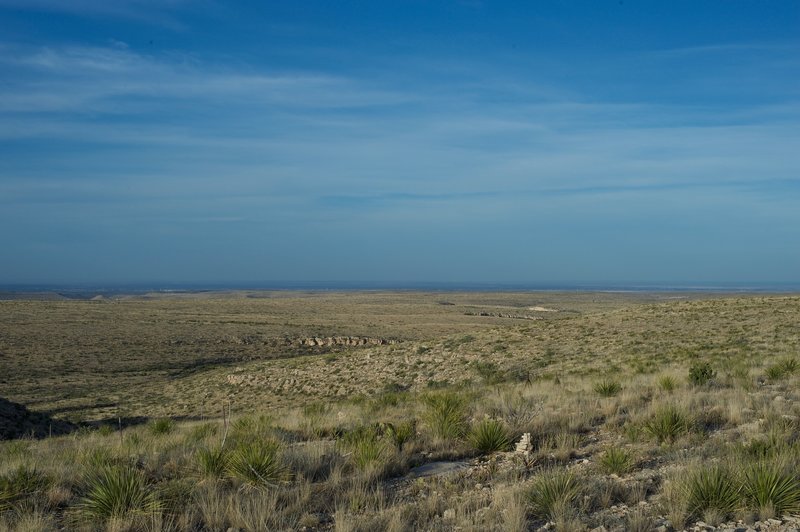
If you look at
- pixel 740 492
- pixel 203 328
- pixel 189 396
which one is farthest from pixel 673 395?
pixel 203 328

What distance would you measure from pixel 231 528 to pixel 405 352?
25660 millimetres

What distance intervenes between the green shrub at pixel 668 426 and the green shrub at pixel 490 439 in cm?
192

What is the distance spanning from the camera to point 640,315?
34.8 metres

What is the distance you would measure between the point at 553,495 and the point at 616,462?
4.87 feet

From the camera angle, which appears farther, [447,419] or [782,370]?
[782,370]

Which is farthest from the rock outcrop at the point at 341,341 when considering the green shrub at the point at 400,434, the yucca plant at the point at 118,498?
the yucca plant at the point at 118,498

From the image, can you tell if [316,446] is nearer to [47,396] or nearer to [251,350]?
[47,396]

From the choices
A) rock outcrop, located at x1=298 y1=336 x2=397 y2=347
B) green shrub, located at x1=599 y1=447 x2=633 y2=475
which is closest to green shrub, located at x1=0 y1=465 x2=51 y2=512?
green shrub, located at x1=599 y1=447 x2=633 y2=475

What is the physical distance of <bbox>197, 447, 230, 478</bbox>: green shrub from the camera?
23.5 feet

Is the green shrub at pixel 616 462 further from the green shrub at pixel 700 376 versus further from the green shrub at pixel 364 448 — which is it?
the green shrub at pixel 700 376

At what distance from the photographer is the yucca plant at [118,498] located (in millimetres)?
5936

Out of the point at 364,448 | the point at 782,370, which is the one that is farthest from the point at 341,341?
the point at 364,448

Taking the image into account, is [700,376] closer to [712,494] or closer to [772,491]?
[772,491]

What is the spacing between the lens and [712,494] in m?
5.75
